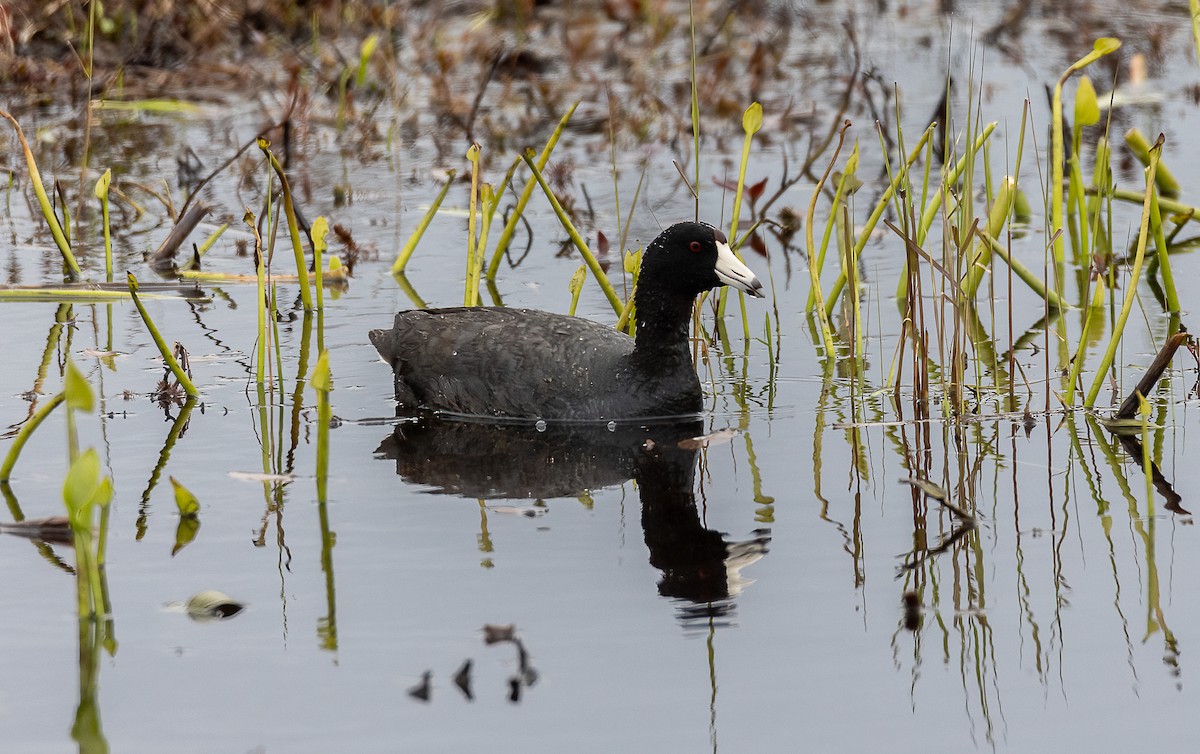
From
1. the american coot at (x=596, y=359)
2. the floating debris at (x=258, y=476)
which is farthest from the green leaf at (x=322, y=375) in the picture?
the american coot at (x=596, y=359)

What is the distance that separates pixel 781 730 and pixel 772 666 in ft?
1.02

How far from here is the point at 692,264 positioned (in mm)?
5949

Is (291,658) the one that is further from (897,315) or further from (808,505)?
(897,315)

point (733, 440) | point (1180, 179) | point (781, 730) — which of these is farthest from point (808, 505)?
point (1180, 179)

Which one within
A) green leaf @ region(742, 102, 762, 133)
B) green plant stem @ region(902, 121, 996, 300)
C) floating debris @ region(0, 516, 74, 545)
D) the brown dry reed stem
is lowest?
floating debris @ region(0, 516, 74, 545)

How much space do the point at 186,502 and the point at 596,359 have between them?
5.88 feet

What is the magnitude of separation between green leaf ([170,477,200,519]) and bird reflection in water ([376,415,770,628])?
0.74m

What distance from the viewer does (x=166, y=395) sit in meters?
6.06

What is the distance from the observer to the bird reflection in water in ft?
14.4

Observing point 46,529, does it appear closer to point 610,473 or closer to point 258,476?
point 258,476

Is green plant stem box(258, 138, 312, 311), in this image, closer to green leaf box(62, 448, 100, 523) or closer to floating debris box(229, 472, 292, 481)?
floating debris box(229, 472, 292, 481)

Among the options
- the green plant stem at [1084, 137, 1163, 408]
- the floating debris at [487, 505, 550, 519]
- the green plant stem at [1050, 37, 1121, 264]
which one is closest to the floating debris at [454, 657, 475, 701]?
the floating debris at [487, 505, 550, 519]

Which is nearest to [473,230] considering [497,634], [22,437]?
[22,437]

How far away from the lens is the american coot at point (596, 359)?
5938mm
